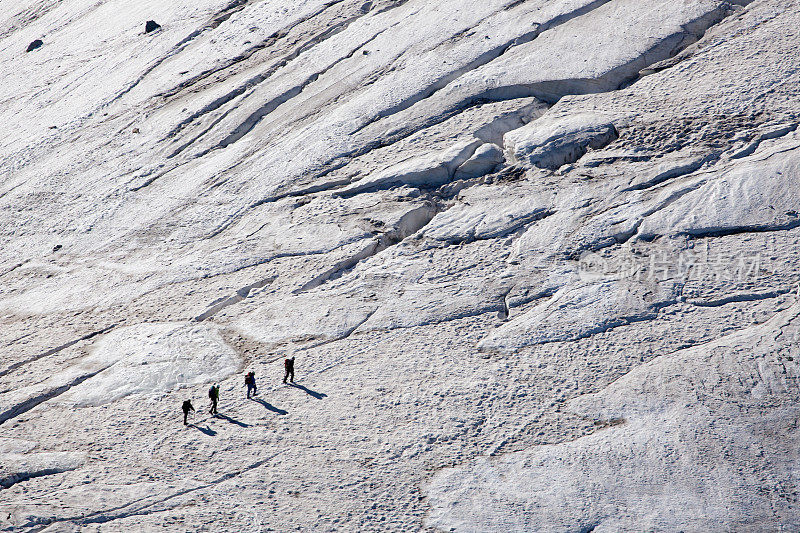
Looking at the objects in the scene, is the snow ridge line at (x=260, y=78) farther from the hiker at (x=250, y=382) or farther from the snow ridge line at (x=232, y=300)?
the hiker at (x=250, y=382)

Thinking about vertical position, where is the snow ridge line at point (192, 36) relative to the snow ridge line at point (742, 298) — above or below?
above

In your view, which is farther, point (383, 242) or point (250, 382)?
point (383, 242)

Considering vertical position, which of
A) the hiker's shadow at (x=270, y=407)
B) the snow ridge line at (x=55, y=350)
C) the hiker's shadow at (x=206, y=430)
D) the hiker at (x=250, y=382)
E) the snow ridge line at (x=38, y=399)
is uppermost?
the snow ridge line at (x=55, y=350)

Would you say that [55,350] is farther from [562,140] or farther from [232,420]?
[562,140]

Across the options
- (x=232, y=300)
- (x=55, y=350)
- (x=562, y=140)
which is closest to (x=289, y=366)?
(x=232, y=300)

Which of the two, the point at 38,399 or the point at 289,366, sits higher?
the point at 38,399

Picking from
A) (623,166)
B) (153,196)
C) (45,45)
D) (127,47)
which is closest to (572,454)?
(623,166)

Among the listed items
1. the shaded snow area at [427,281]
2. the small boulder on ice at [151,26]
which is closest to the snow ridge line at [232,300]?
the shaded snow area at [427,281]

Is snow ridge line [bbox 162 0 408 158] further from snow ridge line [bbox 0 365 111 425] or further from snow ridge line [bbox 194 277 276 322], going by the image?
snow ridge line [bbox 0 365 111 425]

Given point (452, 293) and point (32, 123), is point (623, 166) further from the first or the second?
point (32, 123)

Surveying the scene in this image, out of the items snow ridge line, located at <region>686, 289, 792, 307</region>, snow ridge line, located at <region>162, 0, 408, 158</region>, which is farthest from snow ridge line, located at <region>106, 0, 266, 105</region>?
snow ridge line, located at <region>686, 289, 792, 307</region>
